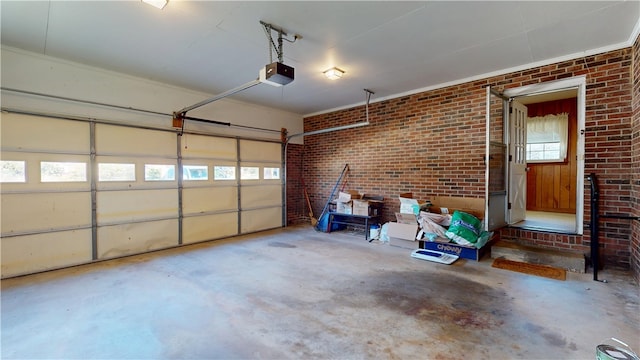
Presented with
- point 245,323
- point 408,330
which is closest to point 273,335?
point 245,323

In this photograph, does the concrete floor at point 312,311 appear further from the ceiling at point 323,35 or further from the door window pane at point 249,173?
the ceiling at point 323,35

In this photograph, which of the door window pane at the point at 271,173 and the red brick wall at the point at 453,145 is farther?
the door window pane at the point at 271,173

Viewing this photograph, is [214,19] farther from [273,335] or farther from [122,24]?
[273,335]

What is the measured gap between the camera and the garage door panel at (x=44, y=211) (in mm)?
3578

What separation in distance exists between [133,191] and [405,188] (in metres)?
4.90

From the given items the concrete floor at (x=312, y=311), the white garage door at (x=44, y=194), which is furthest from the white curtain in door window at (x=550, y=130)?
the white garage door at (x=44, y=194)

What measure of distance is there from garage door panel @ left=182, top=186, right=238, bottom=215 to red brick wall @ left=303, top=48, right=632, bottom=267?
2237 mm

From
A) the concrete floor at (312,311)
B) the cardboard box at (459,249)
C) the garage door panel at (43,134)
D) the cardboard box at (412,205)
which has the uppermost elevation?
the garage door panel at (43,134)

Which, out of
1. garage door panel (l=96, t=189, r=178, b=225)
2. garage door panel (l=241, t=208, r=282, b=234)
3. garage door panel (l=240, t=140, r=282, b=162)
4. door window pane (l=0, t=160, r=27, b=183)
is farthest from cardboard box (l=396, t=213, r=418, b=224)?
door window pane (l=0, t=160, r=27, b=183)

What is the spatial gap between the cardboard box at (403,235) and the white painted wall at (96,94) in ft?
12.4

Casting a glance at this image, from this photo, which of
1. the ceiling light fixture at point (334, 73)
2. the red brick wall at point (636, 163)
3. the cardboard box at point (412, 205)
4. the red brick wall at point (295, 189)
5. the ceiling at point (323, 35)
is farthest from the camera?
the red brick wall at point (295, 189)

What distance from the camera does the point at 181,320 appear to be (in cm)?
247

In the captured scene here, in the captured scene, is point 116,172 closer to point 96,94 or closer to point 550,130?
point 96,94

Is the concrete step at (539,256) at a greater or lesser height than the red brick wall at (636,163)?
lesser
